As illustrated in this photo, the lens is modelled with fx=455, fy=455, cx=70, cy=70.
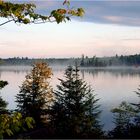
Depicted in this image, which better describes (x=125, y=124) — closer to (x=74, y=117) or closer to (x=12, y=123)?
(x=74, y=117)

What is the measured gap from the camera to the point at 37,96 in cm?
4966

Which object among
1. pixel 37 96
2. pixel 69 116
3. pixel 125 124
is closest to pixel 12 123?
pixel 69 116

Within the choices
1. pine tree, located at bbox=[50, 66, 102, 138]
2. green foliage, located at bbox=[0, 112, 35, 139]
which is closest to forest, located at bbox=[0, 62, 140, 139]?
pine tree, located at bbox=[50, 66, 102, 138]

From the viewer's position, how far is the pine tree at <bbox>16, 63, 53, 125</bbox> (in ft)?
154

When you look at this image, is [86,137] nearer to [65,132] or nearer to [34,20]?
[65,132]

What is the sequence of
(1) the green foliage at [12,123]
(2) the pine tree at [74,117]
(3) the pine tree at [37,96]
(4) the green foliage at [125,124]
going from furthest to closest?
1. (3) the pine tree at [37,96]
2. (4) the green foliage at [125,124]
3. (2) the pine tree at [74,117]
4. (1) the green foliage at [12,123]

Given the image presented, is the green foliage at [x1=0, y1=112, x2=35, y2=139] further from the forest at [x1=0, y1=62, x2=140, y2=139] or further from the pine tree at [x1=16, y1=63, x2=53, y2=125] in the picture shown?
the pine tree at [x1=16, y1=63, x2=53, y2=125]

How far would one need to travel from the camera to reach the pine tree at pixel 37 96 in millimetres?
46969

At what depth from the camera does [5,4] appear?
9820mm

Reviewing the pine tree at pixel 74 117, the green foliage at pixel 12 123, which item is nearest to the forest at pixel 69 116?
the pine tree at pixel 74 117

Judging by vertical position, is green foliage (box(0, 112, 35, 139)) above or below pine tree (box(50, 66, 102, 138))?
above

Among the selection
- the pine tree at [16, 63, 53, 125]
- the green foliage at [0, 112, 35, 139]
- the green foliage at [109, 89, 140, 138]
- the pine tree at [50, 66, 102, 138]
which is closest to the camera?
the green foliage at [0, 112, 35, 139]

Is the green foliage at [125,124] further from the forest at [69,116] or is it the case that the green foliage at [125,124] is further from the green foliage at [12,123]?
the green foliage at [12,123]

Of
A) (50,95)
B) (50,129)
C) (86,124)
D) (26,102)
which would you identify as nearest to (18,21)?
(86,124)
